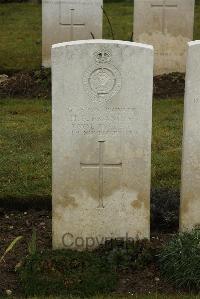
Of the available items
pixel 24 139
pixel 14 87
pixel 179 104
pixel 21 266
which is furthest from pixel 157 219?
pixel 14 87

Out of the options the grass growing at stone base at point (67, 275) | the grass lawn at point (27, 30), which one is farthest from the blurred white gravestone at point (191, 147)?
the grass lawn at point (27, 30)

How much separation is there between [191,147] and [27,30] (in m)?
9.27

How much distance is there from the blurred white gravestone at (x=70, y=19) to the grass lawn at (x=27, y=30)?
0.80m

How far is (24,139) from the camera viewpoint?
8.37 meters

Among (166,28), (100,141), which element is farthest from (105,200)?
(166,28)

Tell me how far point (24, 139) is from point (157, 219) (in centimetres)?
262

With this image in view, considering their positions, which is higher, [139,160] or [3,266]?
[139,160]

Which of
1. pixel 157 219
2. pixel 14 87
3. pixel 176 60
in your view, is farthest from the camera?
pixel 176 60

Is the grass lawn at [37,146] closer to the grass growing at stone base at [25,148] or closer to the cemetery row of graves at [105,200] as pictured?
the grass growing at stone base at [25,148]

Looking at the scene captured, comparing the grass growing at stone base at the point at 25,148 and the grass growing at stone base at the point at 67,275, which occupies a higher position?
the grass growing at stone base at the point at 25,148

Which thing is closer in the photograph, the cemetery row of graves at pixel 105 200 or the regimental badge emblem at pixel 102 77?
the cemetery row of graves at pixel 105 200

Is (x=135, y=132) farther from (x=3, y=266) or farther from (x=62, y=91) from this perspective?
(x=3, y=266)

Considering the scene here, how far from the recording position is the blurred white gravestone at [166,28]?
436 inches

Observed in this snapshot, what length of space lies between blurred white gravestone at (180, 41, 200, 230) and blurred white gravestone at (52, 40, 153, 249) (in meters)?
0.28
